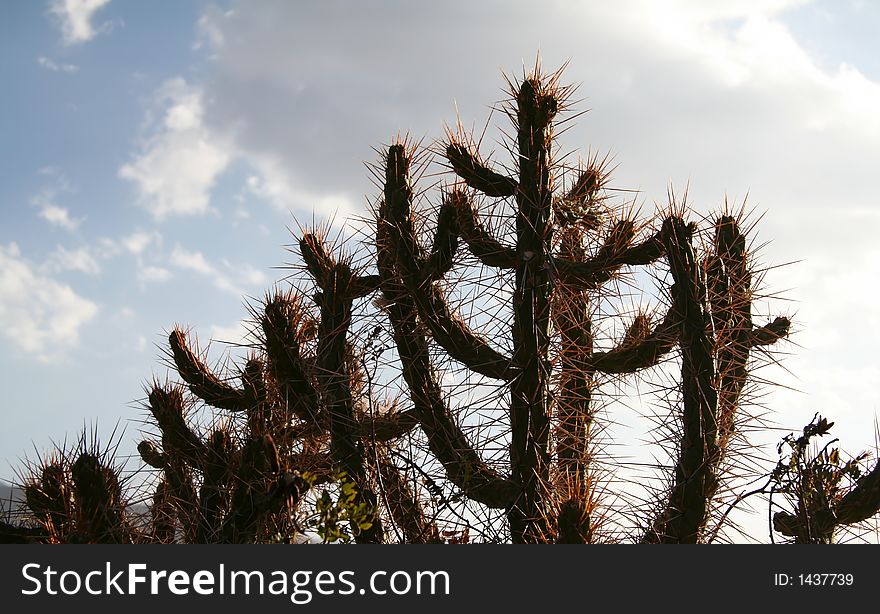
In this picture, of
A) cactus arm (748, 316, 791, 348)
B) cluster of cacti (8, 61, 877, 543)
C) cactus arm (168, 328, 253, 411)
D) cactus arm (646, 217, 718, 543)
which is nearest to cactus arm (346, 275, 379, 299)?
cluster of cacti (8, 61, 877, 543)

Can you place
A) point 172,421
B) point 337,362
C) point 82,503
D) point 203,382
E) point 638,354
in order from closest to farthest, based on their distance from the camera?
point 82,503 < point 337,362 < point 638,354 < point 172,421 < point 203,382

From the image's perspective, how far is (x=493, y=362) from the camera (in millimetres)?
4434

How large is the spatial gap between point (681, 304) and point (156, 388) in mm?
3418

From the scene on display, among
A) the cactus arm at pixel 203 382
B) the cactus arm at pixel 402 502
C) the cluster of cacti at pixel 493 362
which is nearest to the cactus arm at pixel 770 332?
the cluster of cacti at pixel 493 362

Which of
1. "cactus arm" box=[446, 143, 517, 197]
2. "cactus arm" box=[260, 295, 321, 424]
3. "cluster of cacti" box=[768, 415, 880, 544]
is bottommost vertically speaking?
"cluster of cacti" box=[768, 415, 880, 544]

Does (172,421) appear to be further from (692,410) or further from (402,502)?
(692,410)

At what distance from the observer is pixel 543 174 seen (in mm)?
4480

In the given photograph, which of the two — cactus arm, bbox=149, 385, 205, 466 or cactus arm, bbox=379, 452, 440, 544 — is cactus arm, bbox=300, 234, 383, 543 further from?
cactus arm, bbox=149, 385, 205, 466

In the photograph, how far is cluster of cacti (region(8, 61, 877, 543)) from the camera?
4199 mm

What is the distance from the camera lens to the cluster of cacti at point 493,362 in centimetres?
420

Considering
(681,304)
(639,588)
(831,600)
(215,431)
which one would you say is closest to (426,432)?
(215,431)

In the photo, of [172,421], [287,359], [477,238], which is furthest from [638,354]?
[172,421]

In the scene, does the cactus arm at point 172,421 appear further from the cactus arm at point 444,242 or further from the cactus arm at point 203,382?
the cactus arm at point 444,242

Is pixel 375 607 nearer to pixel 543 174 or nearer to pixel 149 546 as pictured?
pixel 149 546
